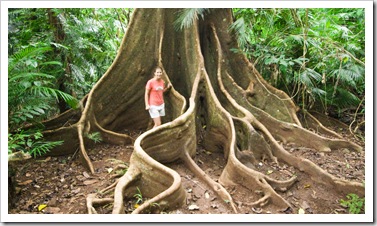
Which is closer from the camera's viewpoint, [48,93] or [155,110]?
[48,93]

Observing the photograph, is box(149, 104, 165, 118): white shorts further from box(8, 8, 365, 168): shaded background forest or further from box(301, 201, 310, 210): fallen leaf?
box(301, 201, 310, 210): fallen leaf

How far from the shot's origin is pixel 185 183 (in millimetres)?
4270

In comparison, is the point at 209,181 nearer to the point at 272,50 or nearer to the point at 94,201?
the point at 94,201

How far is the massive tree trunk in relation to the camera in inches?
179

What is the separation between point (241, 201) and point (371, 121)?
189 centimetres

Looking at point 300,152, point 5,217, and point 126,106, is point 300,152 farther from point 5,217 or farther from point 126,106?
point 5,217

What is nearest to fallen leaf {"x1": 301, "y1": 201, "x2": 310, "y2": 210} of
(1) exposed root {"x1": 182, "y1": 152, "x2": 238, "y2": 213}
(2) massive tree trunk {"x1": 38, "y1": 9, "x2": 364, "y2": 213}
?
(2) massive tree trunk {"x1": 38, "y1": 9, "x2": 364, "y2": 213}

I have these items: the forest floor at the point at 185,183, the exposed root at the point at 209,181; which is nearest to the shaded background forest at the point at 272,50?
the forest floor at the point at 185,183

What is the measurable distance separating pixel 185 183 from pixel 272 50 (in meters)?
3.78

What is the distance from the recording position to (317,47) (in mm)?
5688

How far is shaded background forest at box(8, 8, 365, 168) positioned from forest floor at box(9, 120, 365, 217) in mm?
575

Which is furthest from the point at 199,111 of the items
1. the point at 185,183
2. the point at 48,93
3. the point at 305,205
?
the point at 48,93

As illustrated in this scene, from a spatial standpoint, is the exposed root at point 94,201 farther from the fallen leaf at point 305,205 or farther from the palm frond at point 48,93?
the fallen leaf at point 305,205

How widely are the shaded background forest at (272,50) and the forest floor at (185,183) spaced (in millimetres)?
575
